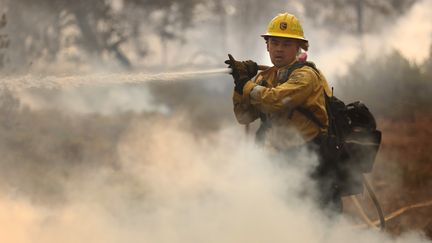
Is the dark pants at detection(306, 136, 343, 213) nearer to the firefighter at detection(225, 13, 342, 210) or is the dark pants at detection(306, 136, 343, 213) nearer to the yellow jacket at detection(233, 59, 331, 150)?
the firefighter at detection(225, 13, 342, 210)

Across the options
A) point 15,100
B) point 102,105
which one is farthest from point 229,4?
point 15,100

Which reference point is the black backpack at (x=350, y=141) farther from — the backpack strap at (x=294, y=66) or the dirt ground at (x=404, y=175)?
the dirt ground at (x=404, y=175)

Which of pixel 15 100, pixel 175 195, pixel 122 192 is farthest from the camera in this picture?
pixel 15 100

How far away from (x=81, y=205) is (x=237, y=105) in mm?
2126

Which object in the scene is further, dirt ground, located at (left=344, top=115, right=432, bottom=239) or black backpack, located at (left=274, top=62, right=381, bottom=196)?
dirt ground, located at (left=344, top=115, right=432, bottom=239)

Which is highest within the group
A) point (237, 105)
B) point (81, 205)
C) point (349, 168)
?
point (237, 105)

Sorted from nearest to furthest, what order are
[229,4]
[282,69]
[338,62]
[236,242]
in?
[282,69] < [236,242] < [338,62] < [229,4]

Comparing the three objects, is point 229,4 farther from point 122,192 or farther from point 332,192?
point 332,192

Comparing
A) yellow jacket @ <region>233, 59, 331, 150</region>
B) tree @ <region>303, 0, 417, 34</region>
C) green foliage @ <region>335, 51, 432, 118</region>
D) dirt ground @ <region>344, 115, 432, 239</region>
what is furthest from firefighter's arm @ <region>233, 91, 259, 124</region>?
tree @ <region>303, 0, 417, 34</region>

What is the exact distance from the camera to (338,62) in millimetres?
14625

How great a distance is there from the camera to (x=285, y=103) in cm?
548

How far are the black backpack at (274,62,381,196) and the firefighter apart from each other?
0.06 metres

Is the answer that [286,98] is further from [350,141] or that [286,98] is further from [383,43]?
[383,43]

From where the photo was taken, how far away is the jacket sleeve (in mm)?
5480
